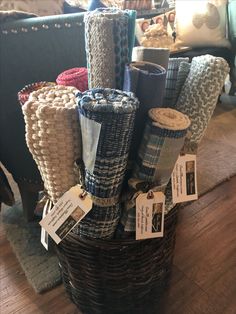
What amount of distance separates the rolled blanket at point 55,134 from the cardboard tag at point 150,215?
0.46 ft

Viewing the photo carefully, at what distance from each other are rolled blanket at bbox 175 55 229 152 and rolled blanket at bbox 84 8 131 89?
0.14m

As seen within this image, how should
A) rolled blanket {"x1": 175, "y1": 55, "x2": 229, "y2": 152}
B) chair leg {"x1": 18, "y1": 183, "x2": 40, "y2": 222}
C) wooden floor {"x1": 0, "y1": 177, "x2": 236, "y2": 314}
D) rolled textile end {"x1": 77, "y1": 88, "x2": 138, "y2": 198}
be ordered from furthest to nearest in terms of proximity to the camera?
chair leg {"x1": 18, "y1": 183, "x2": 40, "y2": 222} → wooden floor {"x1": 0, "y1": 177, "x2": 236, "y2": 314} → rolled blanket {"x1": 175, "y1": 55, "x2": 229, "y2": 152} → rolled textile end {"x1": 77, "y1": 88, "x2": 138, "y2": 198}

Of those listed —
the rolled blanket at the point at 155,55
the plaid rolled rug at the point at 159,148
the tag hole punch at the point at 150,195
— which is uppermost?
the rolled blanket at the point at 155,55

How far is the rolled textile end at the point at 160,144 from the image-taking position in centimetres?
53

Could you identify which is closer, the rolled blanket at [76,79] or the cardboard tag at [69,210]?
the cardboard tag at [69,210]

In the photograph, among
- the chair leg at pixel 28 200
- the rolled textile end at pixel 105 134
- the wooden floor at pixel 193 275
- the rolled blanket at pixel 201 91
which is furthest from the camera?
the chair leg at pixel 28 200

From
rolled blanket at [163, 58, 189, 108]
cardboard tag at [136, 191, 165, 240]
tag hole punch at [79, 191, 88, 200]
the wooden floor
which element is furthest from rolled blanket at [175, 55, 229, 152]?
the wooden floor

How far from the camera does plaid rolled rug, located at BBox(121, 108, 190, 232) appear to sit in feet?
1.76

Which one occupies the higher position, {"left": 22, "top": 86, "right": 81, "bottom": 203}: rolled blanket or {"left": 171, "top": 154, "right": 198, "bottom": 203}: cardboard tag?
{"left": 22, "top": 86, "right": 81, "bottom": 203}: rolled blanket

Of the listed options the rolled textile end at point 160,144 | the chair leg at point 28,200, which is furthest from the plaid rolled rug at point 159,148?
the chair leg at point 28,200

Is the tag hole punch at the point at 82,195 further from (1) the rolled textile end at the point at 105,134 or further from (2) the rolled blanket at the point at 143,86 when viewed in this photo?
(2) the rolled blanket at the point at 143,86

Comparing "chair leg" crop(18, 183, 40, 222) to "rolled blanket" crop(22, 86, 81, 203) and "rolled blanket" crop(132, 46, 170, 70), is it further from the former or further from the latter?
"rolled blanket" crop(132, 46, 170, 70)

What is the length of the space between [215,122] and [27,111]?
5.08 ft

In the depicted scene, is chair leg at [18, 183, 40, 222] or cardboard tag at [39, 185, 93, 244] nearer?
cardboard tag at [39, 185, 93, 244]
